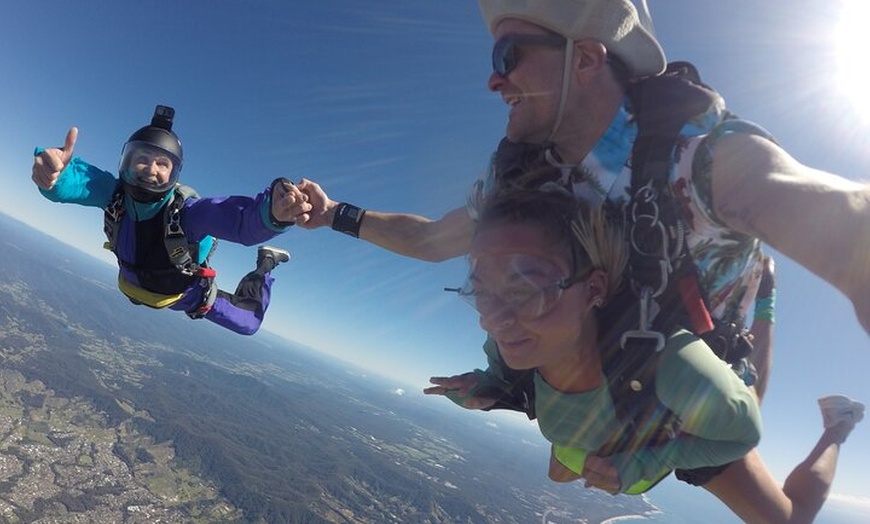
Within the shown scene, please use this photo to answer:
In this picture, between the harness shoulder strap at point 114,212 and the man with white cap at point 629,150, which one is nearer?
the man with white cap at point 629,150

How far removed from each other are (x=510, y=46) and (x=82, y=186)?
3891 millimetres

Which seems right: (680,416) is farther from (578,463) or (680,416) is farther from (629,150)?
(629,150)

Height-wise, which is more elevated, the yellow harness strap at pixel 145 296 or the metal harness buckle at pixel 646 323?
the metal harness buckle at pixel 646 323

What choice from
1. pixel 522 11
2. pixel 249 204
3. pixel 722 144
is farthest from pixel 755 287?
pixel 249 204

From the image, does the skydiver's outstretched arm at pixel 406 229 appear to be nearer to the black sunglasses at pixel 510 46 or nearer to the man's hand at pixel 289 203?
the man's hand at pixel 289 203

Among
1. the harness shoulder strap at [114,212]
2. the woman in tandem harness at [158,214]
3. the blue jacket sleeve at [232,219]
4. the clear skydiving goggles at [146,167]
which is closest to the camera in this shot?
the blue jacket sleeve at [232,219]

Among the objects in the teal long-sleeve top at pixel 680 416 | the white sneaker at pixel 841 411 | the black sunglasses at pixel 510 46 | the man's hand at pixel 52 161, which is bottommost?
the teal long-sleeve top at pixel 680 416

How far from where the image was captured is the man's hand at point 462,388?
227 centimetres

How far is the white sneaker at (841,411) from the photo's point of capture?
2479 mm

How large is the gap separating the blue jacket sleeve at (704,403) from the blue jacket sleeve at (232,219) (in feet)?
9.14

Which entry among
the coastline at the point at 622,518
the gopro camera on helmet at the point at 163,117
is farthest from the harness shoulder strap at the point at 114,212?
the coastline at the point at 622,518

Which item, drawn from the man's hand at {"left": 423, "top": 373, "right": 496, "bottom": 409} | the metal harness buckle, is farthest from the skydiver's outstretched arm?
the metal harness buckle

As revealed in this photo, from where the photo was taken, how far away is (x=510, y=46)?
1915 mm

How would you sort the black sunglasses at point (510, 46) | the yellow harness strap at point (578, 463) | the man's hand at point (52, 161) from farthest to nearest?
the man's hand at point (52, 161) → the black sunglasses at point (510, 46) → the yellow harness strap at point (578, 463)
